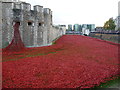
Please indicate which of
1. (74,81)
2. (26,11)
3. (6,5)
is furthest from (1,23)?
(74,81)

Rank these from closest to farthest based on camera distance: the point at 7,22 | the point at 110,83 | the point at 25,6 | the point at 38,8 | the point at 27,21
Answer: the point at 110,83 < the point at 7,22 < the point at 25,6 < the point at 27,21 < the point at 38,8

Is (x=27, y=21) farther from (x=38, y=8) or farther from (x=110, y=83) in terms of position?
(x=110, y=83)

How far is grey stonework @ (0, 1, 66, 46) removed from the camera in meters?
16.0

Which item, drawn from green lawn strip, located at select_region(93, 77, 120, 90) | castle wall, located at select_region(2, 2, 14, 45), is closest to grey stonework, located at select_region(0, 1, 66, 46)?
Result: castle wall, located at select_region(2, 2, 14, 45)

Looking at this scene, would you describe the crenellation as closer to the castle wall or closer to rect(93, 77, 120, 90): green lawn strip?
the castle wall

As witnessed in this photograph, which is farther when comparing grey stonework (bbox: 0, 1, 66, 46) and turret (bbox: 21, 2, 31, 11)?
turret (bbox: 21, 2, 31, 11)

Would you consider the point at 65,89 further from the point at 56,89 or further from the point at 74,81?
the point at 74,81

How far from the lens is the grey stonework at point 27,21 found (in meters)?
16.0

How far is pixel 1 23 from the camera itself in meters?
15.7

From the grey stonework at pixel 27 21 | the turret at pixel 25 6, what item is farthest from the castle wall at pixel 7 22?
the turret at pixel 25 6

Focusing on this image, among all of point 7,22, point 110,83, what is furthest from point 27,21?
point 110,83

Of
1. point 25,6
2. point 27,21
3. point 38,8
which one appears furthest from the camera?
point 38,8

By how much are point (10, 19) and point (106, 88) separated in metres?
15.6

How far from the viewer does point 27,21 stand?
1714 cm
